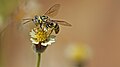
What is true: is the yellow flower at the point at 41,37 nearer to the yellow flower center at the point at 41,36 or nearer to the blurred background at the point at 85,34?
the yellow flower center at the point at 41,36

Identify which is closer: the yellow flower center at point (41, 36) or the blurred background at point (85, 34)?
the yellow flower center at point (41, 36)

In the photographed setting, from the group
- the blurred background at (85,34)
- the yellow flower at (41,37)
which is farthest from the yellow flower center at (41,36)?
the blurred background at (85,34)

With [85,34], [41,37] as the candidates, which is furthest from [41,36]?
[85,34]

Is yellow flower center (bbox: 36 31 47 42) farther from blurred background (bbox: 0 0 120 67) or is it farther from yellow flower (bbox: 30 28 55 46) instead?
blurred background (bbox: 0 0 120 67)

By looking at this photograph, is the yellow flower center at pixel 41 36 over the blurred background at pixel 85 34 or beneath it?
beneath

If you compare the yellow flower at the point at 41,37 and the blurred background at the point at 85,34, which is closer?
the yellow flower at the point at 41,37

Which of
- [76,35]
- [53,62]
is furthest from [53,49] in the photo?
[53,62]

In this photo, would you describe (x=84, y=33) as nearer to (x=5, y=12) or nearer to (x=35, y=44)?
(x=5, y=12)

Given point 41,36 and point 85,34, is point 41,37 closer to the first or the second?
point 41,36

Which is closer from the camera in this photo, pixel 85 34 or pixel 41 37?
pixel 41 37

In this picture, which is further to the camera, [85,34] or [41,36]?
[85,34]

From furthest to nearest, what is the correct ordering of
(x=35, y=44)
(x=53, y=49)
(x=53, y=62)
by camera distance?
(x=53, y=49)
(x=53, y=62)
(x=35, y=44)
